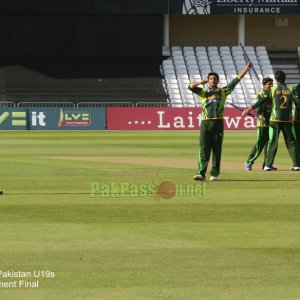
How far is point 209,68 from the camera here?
52312 millimetres

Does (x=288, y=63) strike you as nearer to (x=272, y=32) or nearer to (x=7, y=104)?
(x=272, y=32)

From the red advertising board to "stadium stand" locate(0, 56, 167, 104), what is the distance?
3.32 metres

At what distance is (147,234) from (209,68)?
41.0 meters

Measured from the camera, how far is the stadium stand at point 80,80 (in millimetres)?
48062

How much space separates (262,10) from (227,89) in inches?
1361

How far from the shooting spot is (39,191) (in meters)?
16.5

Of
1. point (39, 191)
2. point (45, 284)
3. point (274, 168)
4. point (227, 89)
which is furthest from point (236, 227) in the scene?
point (274, 168)

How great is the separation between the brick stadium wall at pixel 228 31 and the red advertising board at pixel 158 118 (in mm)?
11541

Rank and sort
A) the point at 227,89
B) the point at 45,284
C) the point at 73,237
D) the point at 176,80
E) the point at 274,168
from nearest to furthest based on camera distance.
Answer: the point at 45,284 → the point at 73,237 → the point at 227,89 → the point at 274,168 → the point at 176,80

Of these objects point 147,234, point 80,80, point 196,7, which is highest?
point 196,7

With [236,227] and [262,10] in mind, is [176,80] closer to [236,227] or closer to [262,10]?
[262,10]

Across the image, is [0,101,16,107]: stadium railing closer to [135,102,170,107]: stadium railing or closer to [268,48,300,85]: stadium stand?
[135,102,170,107]: stadium railing

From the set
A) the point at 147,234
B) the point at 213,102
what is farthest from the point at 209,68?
the point at 147,234

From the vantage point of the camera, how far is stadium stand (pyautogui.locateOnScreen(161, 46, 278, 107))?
4966 centimetres
